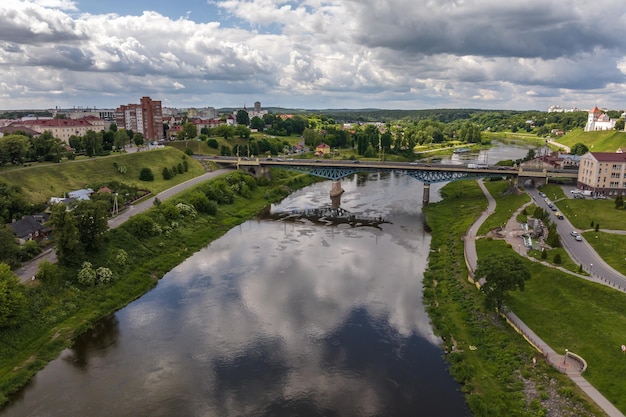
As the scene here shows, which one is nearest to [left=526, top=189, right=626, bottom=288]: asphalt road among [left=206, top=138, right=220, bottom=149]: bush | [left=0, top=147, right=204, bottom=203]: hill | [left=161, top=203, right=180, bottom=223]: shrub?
[left=161, top=203, right=180, bottom=223]: shrub

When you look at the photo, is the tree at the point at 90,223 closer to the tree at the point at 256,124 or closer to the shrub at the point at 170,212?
the shrub at the point at 170,212

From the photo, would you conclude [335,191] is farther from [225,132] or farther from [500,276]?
[225,132]

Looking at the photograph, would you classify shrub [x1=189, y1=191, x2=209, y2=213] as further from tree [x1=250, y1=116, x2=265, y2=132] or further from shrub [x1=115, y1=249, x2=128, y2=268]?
tree [x1=250, y1=116, x2=265, y2=132]

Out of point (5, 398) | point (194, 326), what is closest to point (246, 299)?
point (194, 326)

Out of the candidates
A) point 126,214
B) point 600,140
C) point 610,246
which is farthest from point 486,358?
point 600,140

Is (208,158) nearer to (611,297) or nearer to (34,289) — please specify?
(34,289)
